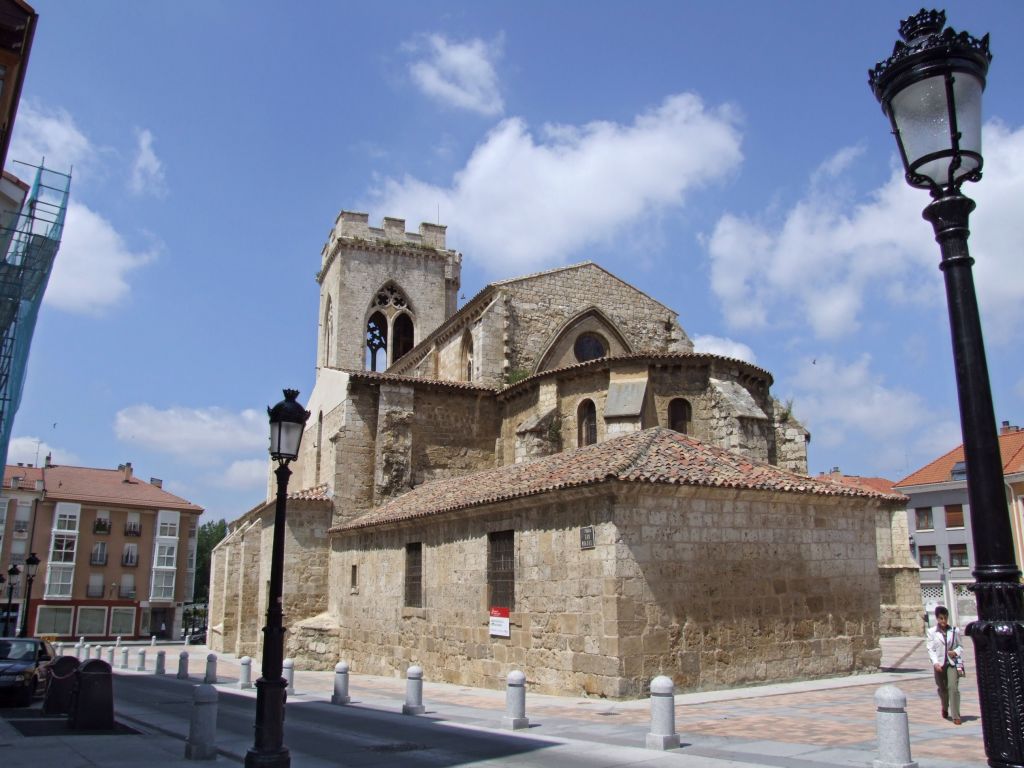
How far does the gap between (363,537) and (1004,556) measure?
61.5 ft

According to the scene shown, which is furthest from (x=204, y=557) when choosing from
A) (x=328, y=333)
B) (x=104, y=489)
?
(x=328, y=333)

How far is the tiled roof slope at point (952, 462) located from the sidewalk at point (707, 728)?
2418cm

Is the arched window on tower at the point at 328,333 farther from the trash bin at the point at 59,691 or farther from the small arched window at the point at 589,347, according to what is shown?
the trash bin at the point at 59,691

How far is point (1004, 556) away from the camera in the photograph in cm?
301

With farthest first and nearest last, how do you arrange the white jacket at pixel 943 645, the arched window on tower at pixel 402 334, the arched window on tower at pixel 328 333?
the arched window on tower at pixel 402 334
the arched window on tower at pixel 328 333
the white jacket at pixel 943 645

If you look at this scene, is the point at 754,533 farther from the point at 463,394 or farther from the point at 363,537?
the point at 463,394

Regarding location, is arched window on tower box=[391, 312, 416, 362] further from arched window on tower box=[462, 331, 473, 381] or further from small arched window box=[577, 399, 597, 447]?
small arched window box=[577, 399, 597, 447]

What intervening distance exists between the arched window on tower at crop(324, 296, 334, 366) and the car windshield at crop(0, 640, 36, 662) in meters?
25.6

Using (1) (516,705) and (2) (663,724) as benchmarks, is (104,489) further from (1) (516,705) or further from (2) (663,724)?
(2) (663,724)

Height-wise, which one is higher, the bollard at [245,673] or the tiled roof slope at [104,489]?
the tiled roof slope at [104,489]

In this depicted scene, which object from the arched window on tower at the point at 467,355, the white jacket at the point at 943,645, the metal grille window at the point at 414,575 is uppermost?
the arched window on tower at the point at 467,355

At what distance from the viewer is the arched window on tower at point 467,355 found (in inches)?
1118

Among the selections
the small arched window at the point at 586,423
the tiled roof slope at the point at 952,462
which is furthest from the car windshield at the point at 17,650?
the tiled roof slope at the point at 952,462

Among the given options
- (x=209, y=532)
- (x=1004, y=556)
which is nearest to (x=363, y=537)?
(x=1004, y=556)
